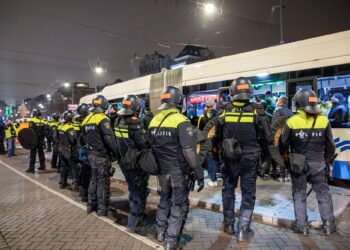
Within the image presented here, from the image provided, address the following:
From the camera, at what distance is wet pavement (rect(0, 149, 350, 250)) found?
452cm

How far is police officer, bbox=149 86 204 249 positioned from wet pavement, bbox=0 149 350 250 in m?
0.45

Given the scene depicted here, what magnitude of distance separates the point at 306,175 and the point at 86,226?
11.9 ft

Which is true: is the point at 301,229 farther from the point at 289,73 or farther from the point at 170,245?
the point at 289,73

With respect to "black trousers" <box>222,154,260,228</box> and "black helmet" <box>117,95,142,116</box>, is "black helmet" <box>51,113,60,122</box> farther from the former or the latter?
"black trousers" <box>222,154,260,228</box>

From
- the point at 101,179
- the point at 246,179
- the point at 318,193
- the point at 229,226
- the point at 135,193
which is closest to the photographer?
the point at 246,179

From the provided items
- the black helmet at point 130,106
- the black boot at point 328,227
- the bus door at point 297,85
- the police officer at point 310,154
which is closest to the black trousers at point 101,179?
the black helmet at point 130,106

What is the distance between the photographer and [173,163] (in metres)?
4.31

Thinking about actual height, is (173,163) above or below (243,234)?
above

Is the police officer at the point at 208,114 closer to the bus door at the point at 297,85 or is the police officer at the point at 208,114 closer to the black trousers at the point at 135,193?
the bus door at the point at 297,85

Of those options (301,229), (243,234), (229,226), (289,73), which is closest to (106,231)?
(229,226)

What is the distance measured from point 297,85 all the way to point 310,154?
341 centimetres

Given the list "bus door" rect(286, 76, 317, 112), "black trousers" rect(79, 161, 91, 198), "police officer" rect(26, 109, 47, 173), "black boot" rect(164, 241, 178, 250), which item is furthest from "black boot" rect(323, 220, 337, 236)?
"police officer" rect(26, 109, 47, 173)

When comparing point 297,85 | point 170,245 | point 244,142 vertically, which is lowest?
point 170,245

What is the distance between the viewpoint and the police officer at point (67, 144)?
793 cm
